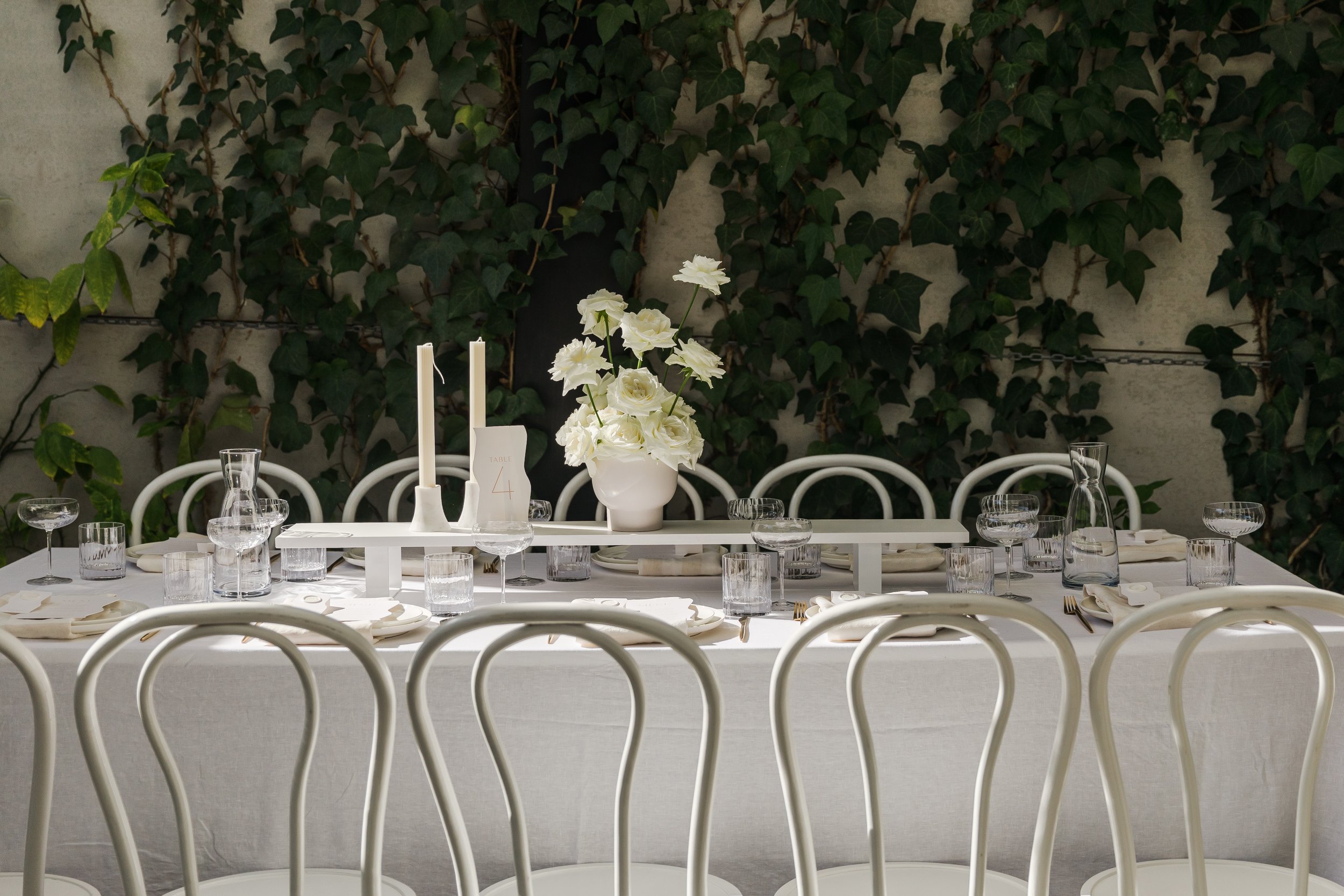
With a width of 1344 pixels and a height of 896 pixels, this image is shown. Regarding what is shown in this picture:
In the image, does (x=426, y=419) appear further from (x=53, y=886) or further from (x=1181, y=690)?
(x=1181, y=690)

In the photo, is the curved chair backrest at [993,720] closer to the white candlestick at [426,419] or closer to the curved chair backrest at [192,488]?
the white candlestick at [426,419]

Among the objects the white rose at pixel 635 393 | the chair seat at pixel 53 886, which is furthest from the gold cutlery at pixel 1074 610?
the chair seat at pixel 53 886

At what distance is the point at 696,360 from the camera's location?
198 centimetres

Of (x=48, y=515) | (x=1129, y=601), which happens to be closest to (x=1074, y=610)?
(x=1129, y=601)

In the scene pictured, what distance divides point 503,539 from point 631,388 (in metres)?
0.35

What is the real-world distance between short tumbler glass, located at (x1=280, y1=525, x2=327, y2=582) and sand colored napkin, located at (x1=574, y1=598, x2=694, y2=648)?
0.57 meters

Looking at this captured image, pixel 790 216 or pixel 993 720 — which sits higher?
pixel 790 216

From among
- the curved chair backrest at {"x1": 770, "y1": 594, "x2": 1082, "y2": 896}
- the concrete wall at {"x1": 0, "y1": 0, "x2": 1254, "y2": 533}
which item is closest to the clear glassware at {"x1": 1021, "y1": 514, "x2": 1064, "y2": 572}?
the curved chair backrest at {"x1": 770, "y1": 594, "x2": 1082, "y2": 896}

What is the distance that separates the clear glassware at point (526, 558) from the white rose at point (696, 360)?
0.42m

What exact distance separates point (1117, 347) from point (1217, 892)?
223cm

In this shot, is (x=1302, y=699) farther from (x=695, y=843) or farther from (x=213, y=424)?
(x=213, y=424)

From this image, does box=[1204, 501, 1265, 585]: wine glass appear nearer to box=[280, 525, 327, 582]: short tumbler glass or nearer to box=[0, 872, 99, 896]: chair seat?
box=[280, 525, 327, 582]: short tumbler glass


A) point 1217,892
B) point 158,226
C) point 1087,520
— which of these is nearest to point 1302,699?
point 1217,892

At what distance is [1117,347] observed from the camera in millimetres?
3479
